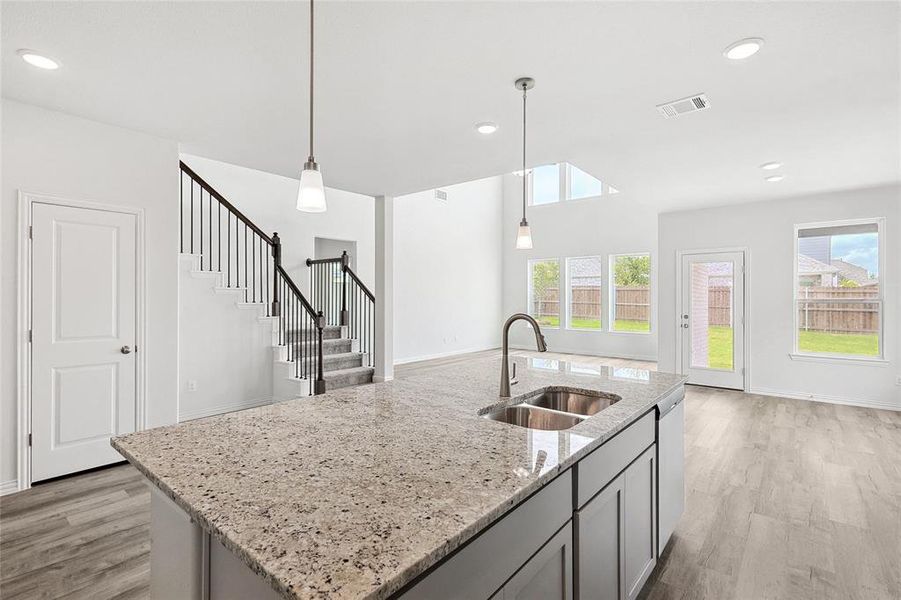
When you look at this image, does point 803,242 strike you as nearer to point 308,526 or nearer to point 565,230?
point 565,230

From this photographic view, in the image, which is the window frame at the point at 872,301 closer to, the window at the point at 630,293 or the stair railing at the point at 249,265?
the window at the point at 630,293

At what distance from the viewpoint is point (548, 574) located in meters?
1.28

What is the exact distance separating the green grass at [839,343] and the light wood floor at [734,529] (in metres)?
1.67

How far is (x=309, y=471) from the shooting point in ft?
3.88

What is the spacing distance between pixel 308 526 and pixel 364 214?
716cm

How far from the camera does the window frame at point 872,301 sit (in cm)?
522

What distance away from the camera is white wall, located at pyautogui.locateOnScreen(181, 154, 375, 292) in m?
5.93

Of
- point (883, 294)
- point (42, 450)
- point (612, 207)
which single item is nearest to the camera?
point (42, 450)

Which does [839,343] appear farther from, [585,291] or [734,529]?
[585,291]

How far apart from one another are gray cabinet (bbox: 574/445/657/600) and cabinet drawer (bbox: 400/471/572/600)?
0.61 feet

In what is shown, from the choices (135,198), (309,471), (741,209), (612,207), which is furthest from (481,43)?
(612,207)

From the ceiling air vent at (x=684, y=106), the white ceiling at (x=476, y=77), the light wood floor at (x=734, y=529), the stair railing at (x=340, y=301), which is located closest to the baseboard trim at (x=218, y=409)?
the light wood floor at (x=734, y=529)

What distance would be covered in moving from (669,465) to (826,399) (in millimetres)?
4854

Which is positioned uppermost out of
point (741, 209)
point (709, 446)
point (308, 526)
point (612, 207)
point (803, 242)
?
point (612, 207)
